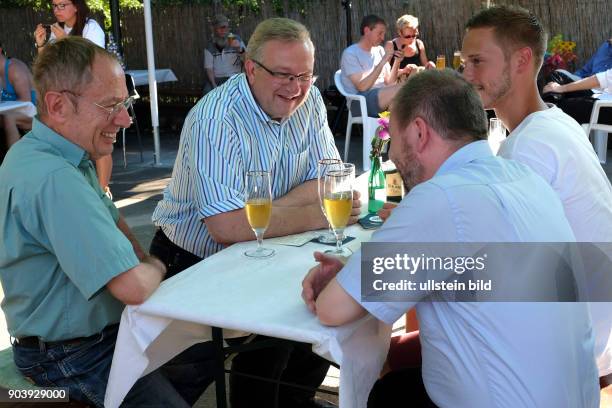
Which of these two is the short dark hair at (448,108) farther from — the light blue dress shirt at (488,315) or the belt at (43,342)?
the belt at (43,342)

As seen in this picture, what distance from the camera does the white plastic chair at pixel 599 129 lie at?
23.1ft

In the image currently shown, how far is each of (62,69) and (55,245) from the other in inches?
20.0

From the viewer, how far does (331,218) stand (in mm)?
2121

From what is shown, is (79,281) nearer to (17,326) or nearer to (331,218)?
(17,326)

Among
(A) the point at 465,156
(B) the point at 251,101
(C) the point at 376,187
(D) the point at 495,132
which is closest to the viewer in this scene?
(A) the point at 465,156

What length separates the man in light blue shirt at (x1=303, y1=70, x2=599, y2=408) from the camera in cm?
155

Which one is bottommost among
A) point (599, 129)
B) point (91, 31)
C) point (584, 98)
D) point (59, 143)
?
point (599, 129)

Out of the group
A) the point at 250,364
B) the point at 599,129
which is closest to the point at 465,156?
the point at 250,364

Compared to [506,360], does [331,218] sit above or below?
above

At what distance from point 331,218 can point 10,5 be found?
43.8ft

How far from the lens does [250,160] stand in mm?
2570

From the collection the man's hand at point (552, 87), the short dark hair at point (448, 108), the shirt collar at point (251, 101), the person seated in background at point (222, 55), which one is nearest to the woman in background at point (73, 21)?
the shirt collar at point (251, 101)

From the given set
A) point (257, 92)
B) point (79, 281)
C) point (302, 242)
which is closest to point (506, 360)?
point (302, 242)

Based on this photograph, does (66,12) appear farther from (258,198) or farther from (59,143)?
(258,198)
